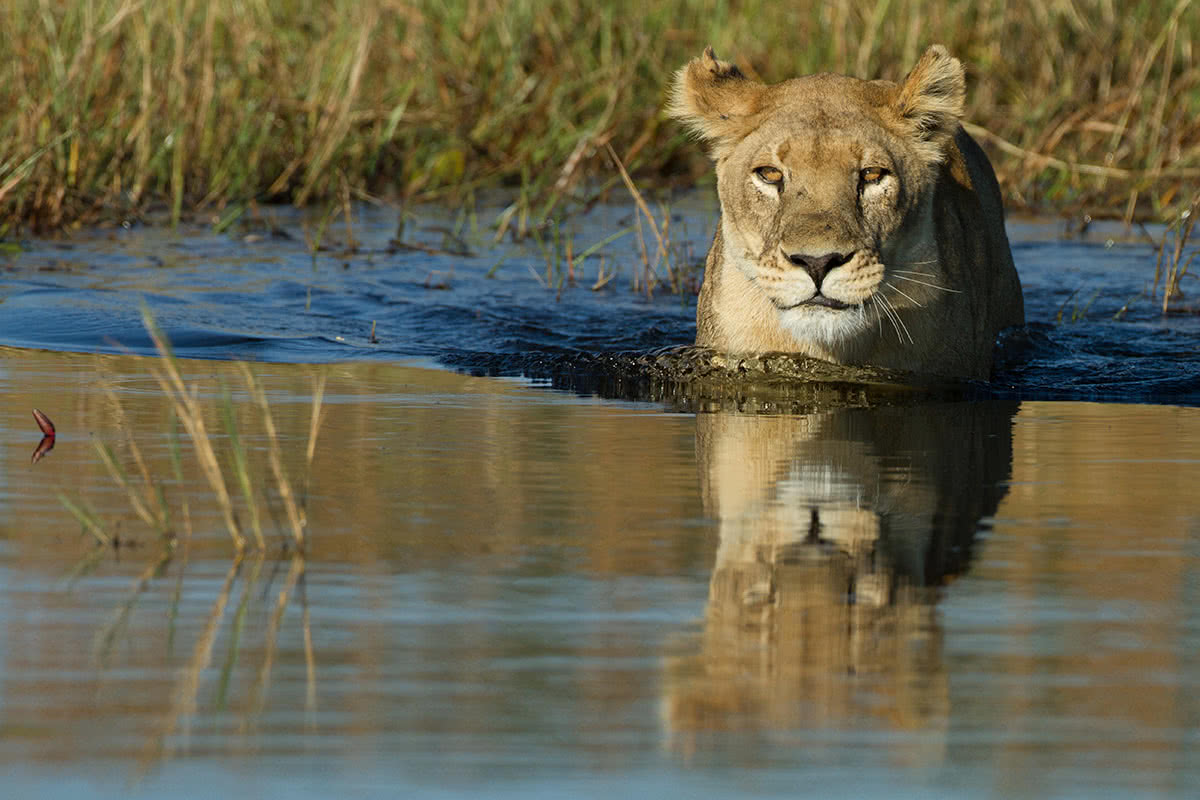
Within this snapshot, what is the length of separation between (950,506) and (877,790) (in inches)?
76.7

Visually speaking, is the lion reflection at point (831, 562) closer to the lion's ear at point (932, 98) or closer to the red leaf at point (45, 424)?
the lion's ear at point (932, 98)

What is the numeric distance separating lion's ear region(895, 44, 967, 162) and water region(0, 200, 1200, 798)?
826 millimetres

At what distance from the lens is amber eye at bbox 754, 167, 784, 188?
5.90m

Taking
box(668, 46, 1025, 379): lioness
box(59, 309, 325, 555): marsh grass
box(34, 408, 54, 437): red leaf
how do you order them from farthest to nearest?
box(668, 46, 1025, 379): lioness → box(34, 408, 54, 437): red leaf → box(59, 309, 325, 555): marsh grass

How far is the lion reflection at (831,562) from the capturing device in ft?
8.72

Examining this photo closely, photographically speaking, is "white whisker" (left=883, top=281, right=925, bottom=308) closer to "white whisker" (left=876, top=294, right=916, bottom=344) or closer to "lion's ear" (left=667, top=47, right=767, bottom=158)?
"white whisker" (left=876, top=294, right=916, bottom=344)

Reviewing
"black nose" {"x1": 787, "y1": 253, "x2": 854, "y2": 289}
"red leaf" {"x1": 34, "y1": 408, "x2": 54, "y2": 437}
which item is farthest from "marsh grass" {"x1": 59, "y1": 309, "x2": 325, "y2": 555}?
"black nose" {"x1": 787, "y1": 253, "x2": 854, "y2": 289}

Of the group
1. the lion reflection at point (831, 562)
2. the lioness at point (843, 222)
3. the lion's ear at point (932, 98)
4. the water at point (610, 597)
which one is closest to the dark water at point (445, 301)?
the lioness at point (843, 222)

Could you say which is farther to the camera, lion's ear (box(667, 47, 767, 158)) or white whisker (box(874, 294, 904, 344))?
lion's ear (box(667, 47, 767, 158))

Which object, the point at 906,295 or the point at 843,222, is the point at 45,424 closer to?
the point at 843,222

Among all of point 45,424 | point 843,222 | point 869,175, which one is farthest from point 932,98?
point 45,424

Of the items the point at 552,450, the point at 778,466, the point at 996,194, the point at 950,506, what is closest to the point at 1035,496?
the point at 950,506

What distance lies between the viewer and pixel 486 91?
11.9 meters

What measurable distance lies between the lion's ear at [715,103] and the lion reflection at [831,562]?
1144 millimetres
